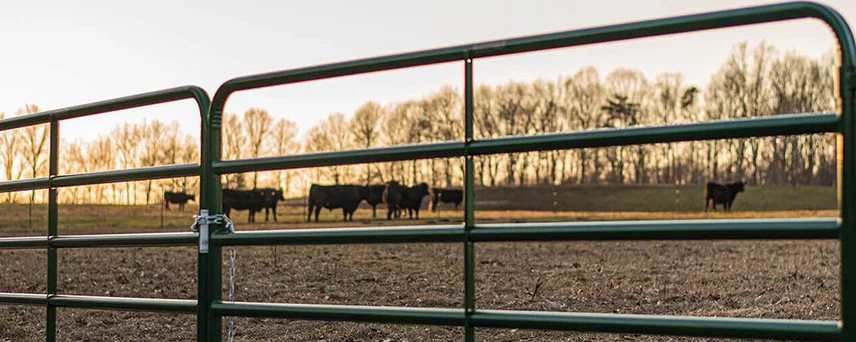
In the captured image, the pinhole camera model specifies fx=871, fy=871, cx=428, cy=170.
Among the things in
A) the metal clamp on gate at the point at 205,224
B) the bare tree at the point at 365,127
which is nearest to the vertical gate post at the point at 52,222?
the metal clamp on gate at the point at 205,224

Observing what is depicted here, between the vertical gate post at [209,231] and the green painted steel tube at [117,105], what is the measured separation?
3.1 inches

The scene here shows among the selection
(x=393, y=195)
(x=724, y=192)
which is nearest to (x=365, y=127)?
(x=393, y=195)

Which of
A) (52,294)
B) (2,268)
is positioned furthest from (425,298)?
(2,268)

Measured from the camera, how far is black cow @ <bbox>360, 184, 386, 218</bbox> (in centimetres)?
5231

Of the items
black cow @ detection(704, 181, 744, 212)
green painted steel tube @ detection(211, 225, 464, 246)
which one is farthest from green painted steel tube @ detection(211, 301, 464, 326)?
black cow @ detection(704, 181, 744, 212)

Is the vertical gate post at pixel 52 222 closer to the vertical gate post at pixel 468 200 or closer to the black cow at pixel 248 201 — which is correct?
the vertical gate post at pixel 468 200

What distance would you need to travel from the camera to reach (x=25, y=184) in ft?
15.9

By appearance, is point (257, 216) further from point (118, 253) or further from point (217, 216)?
point (217, 216)

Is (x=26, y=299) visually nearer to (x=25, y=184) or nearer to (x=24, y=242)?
(x=24, y=242)

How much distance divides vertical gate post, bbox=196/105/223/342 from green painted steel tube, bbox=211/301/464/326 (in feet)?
0.19

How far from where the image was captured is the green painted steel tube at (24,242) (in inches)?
184

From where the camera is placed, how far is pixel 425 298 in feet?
31.0

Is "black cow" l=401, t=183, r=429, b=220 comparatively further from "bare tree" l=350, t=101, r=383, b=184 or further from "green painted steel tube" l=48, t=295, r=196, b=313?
"green painted steel tube" l=48, t=295, r=196, b=313

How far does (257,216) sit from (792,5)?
5134cm
